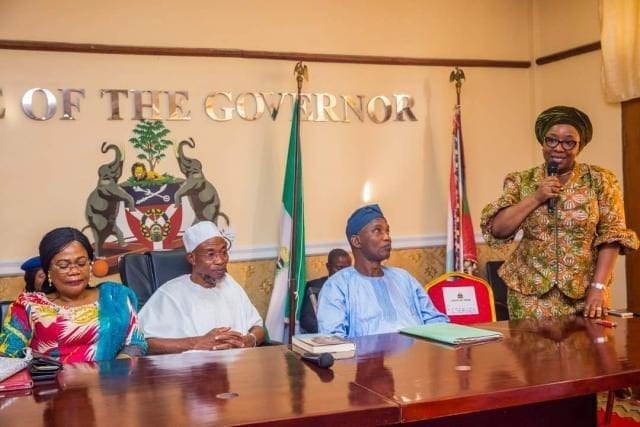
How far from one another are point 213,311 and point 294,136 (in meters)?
1.37

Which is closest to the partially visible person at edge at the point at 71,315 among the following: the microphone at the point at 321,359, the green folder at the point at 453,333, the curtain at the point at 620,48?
the microphone at the point at 321,359

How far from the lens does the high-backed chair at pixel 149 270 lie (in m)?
3.62

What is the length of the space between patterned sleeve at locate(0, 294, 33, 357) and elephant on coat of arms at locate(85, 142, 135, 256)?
1456 millimetres

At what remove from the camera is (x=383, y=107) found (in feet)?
15.8

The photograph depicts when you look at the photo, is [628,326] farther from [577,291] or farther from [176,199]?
[176,199]

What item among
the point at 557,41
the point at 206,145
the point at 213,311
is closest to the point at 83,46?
the point at 206,145

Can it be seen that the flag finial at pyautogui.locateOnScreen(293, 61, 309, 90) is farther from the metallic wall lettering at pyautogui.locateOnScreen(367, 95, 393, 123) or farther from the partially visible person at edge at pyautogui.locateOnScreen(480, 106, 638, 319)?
the partially visible person at edge at pyautogui.locateOnScreen(480, 106, 638, 319)

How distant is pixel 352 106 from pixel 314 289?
4.10 feet

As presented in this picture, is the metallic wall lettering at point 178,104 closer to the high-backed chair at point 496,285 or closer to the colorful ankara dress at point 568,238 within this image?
the colorful ankara dress at point 568,238

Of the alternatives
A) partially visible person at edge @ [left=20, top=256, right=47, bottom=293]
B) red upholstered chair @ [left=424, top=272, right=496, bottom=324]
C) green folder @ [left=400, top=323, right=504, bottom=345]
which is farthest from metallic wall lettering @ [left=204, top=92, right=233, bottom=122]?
green folder @ [left=400, top=323, right=504, bottom=345]

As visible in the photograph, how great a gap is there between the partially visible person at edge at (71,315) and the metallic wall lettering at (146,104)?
159 centimetres

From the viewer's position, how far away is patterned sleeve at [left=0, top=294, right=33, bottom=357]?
2.57 meters

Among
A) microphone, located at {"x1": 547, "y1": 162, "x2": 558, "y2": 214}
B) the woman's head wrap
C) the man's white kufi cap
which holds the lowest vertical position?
the man's white kufi cap

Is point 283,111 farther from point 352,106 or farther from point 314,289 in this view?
point 314,289
